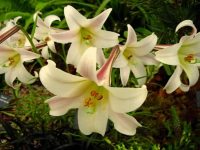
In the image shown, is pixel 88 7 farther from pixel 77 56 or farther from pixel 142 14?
pixel 77 56

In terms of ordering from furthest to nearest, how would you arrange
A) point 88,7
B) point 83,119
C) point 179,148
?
point 88,7
point 179,148
point 83,119

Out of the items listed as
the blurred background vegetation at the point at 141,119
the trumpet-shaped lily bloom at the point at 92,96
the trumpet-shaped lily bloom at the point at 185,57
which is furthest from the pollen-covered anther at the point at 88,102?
the blurred background vegetation at the point at 141,119

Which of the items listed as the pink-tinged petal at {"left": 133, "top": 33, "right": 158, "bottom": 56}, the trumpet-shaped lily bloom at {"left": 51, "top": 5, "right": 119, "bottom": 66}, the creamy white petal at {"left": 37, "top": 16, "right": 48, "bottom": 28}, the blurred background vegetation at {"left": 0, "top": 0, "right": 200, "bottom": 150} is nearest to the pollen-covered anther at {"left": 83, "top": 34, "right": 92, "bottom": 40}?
the trumpet-shaped lily bloom at {"left": 51, "top": 5, "right": 119, "bottom": 66}

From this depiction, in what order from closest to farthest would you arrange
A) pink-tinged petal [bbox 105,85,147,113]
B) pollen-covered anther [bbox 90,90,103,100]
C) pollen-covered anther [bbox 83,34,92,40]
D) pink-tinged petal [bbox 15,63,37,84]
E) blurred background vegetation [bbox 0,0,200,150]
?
1. pink-tinged petal [bbox 105,85,147,113]
2. pollen-covered anther [bbox 90,90,103,100]
3. pollen-covered anther [bbox 83,34,92,40]
4. pink-tinged petal [bbox 15,63,37,84]
5. blurred background vegetation [bbox 0,0,200,150]

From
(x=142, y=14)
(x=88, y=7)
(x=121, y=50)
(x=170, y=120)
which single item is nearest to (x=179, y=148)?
(x=170, y=120)

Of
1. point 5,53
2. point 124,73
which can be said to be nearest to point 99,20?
point 124,73

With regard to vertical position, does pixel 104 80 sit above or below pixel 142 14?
above

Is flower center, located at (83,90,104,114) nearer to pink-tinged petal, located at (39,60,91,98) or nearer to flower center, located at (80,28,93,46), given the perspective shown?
pink-tinged petal, located at (39,60,91,98)
